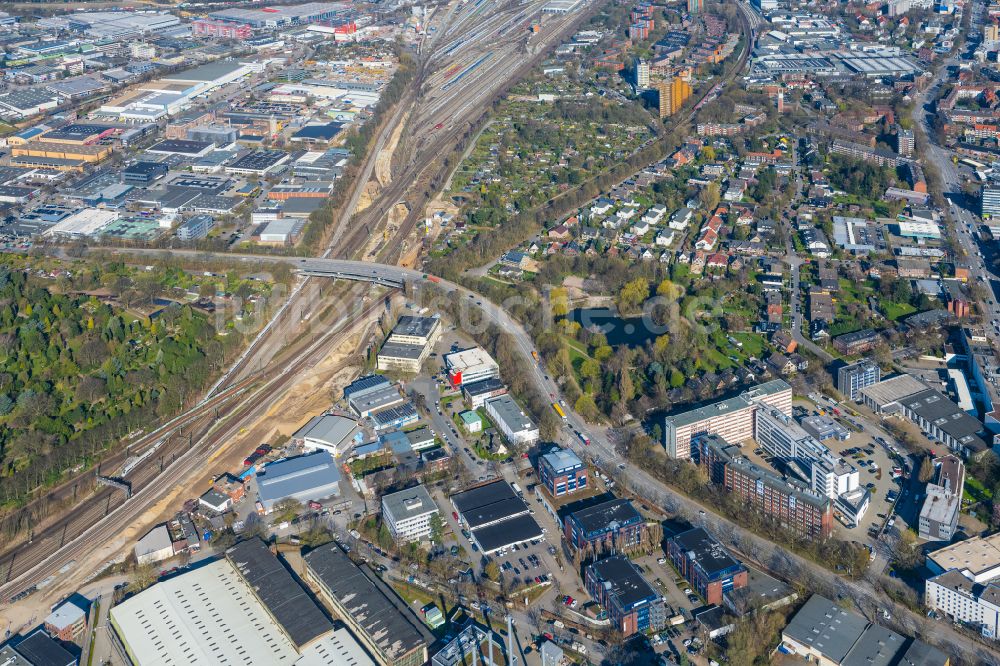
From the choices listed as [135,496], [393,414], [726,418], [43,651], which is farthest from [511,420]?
[43,651]

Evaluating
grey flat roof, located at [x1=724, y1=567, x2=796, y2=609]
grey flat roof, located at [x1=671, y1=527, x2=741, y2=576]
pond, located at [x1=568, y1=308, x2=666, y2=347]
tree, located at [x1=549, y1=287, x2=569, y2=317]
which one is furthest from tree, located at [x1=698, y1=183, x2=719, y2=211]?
grey flat roof, located at [x1=724, y1=567, x2=796, y2=609]

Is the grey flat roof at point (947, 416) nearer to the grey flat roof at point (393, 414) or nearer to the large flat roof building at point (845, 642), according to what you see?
the large flat roof building at point (845, 642)

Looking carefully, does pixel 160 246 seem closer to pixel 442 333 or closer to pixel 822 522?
pixel 442 333

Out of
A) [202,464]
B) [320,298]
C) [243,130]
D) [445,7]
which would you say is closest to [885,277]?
[320,298]

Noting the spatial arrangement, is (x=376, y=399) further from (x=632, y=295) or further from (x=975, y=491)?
(x=975, y=491)

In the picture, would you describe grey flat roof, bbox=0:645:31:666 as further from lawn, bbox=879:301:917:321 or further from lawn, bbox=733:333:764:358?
lawn, bbox=879:301:917:321

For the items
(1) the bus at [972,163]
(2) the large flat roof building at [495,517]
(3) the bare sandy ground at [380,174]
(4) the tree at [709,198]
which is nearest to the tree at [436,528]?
(2) the large flat roof building at [495,517]

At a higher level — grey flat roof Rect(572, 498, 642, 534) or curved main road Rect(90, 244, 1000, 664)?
grey flat roof Rect(572, 498, 642, 534)
